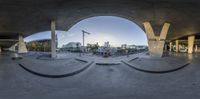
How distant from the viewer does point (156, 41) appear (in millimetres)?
44281

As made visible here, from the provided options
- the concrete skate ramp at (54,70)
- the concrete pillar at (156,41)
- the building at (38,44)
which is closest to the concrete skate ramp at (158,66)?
the concrete skate ramp at (54,70)

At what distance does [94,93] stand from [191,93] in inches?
147

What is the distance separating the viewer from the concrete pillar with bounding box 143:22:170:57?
1679 inches

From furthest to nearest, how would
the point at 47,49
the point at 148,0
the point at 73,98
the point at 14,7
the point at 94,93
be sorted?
the point at 47,49, the point at 14,7, the point at 148,0, the point at 94,93, the point at 73,98

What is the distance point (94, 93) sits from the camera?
10.2 meters

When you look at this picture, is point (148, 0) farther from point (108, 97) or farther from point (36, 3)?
point (108, 97)

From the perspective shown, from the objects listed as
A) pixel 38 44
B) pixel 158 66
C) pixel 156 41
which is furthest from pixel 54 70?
pixel 38 44

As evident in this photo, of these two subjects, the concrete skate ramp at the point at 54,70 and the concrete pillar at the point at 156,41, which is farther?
the concrete pillar at the point at 156,41

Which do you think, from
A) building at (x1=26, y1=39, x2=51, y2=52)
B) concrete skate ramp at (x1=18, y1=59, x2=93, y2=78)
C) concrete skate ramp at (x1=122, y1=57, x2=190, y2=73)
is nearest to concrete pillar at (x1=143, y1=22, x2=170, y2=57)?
concrete skate ramp at (x1=122, y1=57, x2=190, y2=73)

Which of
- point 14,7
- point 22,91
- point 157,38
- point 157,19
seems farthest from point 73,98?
point 157,38

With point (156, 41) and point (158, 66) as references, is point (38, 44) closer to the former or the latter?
point (156, 41)

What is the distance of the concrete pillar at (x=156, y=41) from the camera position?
140 feet

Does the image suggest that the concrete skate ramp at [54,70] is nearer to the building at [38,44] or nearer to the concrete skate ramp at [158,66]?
the concrete skate ramp at [158,66]

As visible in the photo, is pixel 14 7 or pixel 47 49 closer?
pixel 14 7
